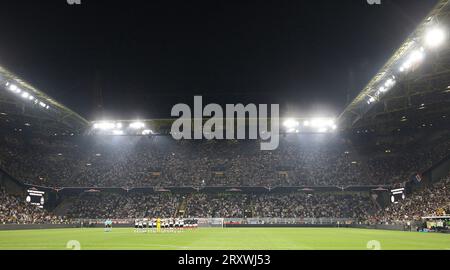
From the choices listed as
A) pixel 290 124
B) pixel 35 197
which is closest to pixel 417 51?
pixel 290 124

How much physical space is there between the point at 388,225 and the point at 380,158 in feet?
81.0

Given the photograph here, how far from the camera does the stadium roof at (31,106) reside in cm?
4328

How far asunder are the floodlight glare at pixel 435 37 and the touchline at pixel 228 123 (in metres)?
26.6

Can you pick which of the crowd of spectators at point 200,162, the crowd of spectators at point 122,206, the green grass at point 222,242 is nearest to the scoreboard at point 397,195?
the crowd of spectators at point 200,162

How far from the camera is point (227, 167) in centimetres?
7125

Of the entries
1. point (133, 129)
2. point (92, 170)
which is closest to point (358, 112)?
point (133, 129)

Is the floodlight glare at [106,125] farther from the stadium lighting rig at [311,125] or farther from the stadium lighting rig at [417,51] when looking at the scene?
the stadium lighting rig at [417,51]

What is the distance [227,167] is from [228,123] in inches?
380

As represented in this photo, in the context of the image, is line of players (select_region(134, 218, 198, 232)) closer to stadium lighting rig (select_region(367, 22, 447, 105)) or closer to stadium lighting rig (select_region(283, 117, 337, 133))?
stadium lighting rig (select_region(367, 22, 447, 105))

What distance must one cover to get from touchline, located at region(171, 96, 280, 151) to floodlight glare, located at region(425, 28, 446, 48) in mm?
26595

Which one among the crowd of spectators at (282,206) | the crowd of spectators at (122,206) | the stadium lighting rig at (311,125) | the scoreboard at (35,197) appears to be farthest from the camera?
the stadium lighting rig at (311,125)

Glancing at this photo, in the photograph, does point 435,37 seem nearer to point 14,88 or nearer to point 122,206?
point 14,88

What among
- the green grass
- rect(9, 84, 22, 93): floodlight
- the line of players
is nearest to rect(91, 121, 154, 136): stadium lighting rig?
rect(9, 84, 22, 93): floodlight

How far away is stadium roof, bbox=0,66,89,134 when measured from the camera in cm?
4328
